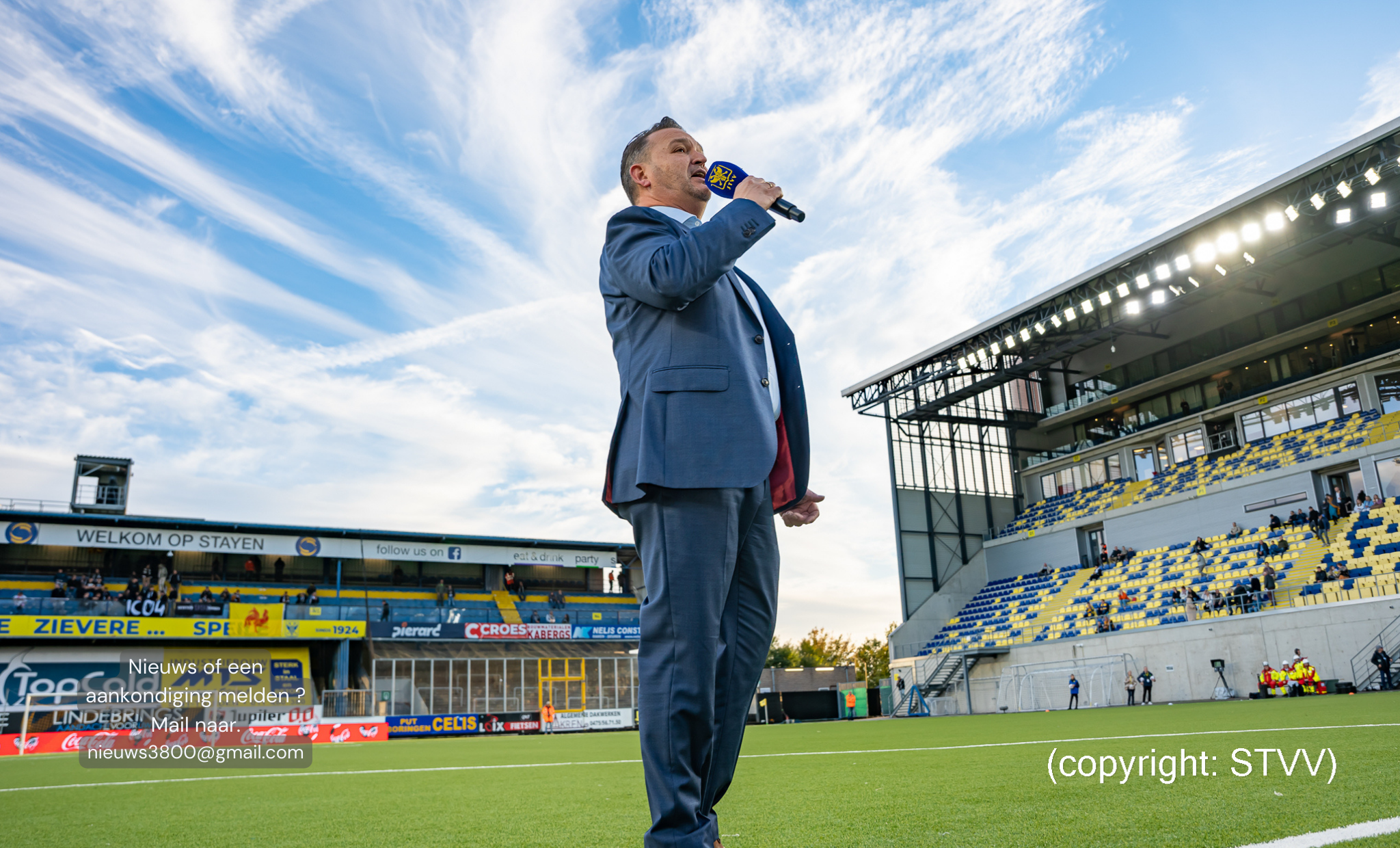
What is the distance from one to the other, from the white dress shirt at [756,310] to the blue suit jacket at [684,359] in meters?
0.03

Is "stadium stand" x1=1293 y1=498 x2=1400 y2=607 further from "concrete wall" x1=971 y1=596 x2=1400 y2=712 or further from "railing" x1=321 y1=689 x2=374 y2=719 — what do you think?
"railing" x1=321 y1=689 x2=374 y2=719

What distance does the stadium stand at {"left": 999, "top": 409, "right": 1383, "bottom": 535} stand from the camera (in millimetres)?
23895

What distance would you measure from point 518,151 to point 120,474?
3096cm

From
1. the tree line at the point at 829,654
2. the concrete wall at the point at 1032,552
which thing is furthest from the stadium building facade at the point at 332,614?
the tree line at the point at 829,654

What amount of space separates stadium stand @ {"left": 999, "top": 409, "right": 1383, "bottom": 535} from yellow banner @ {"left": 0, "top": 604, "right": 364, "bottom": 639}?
25.4m

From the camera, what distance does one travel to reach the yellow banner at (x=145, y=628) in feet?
78.2

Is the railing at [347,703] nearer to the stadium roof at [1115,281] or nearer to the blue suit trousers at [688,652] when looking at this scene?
the stadium roof at [1115,281]

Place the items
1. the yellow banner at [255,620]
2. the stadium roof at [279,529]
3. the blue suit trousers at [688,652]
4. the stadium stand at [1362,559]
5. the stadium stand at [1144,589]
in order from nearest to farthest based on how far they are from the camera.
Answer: the blue suit trousers at [688,652] → the stadium stand at [1362,559] → the stadium stand at [1144,589] → the yellow banner at [255,620] → the stadium roof at [279,529]

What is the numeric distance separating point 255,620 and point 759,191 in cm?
2840

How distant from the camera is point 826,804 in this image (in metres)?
3.35

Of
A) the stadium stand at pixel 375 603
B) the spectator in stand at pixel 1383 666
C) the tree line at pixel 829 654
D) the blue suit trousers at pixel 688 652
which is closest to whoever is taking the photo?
the blue suit trousers at pixel 688 652

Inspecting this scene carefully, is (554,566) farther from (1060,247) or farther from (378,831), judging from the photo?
(378,831)

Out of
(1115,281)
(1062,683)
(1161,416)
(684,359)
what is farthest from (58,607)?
(1161,416)

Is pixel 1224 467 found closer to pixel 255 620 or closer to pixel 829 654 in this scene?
pixel 255 620
